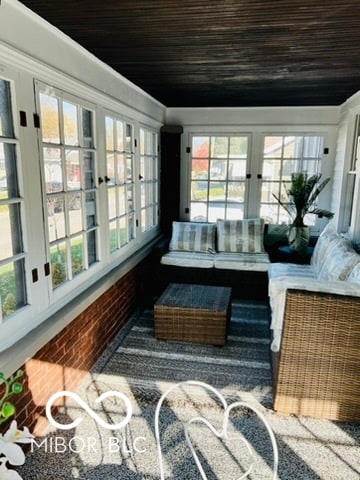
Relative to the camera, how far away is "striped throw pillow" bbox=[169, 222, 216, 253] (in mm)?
4496

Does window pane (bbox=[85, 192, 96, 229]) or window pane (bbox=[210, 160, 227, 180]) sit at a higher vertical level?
window pane (bbox=[210, 160, 227, 180])

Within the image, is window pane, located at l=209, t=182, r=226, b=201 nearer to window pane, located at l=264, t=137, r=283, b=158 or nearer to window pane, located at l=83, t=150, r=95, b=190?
window pane, located at l=264, t=137, r=283, b=158

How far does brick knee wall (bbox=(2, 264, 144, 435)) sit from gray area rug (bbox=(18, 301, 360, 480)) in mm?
121

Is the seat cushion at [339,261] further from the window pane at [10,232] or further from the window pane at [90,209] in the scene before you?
the window pane at [10,232]

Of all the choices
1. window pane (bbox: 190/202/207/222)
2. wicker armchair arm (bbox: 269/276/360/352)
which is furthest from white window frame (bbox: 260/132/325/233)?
wicker armchair arm (bbox: 269/276/360/352)

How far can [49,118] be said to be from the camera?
2.20 m

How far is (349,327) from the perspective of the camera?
2.08m

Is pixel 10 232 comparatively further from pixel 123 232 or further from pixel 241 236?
pixel 241 236

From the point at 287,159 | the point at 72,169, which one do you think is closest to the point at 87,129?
the point at 72,169

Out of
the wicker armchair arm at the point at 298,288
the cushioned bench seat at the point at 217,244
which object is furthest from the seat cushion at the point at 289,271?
the wicker armchair arm at the point at 298,288

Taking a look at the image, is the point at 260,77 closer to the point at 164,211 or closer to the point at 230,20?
the point at 230,20

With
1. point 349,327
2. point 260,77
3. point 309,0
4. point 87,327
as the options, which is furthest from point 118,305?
point 309,0

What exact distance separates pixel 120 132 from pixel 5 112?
165cm

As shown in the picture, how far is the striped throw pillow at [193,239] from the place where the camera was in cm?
450
